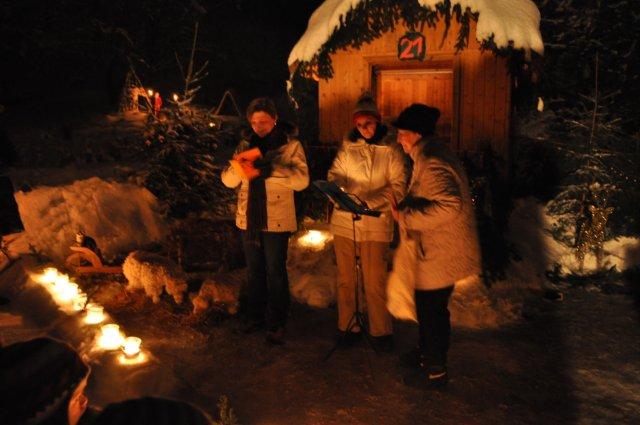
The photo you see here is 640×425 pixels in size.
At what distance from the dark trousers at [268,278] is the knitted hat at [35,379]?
4.12m

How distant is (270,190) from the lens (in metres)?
5.22

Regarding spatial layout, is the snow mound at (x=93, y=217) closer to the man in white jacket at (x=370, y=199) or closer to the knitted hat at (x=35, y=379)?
the man in white jacket at (x=370, y=199)

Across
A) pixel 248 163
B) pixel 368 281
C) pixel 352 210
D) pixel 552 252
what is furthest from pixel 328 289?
pixel 552 252

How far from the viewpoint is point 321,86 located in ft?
30.9

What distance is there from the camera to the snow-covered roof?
24.0 ft

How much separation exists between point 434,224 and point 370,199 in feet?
3.04

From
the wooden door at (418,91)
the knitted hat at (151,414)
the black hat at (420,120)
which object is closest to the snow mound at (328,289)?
the black hat at (420,120)

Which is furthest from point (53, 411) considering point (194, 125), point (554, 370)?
point (194, 125)

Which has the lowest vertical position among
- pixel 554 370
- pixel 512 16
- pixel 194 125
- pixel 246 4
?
pixel 554 370

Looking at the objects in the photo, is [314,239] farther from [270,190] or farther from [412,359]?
[412,359]

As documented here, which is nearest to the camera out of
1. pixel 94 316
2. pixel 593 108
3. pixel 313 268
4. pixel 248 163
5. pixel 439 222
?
pixel 439 222

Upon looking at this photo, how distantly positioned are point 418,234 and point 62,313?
378 centimetres

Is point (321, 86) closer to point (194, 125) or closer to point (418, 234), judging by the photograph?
point (194, 125)

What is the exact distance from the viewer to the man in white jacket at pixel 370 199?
487 cm
